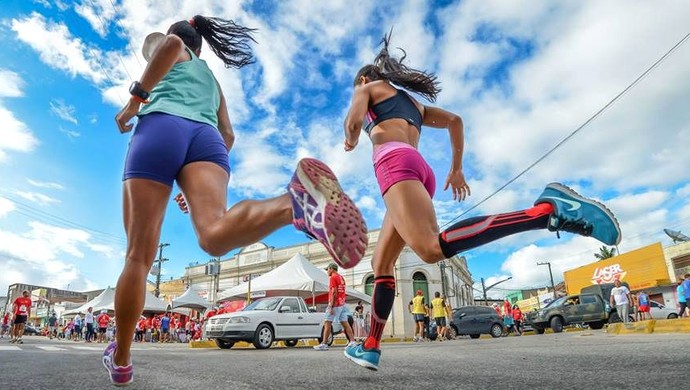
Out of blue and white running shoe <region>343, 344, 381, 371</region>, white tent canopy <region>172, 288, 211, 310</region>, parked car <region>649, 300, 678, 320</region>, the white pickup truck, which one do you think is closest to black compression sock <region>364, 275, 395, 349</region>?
blue and white running shoe <region>343, 344, 381, 371</region>

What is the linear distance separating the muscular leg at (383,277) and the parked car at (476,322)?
49.9 ft

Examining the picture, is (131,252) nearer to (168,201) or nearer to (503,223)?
(168,201)

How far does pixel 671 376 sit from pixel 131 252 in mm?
2478

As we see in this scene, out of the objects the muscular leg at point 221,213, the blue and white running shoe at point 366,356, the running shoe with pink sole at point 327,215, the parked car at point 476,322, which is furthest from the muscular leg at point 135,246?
the parked car at point 476,322

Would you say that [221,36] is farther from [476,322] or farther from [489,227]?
[476,322]

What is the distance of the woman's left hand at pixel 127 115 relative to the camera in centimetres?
192

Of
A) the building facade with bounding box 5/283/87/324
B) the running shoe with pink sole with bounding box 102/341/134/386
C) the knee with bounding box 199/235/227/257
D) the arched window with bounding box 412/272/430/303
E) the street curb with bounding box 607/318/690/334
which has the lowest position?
the street curb with bounding box 607/318/690/334

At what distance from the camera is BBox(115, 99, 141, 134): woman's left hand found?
75.6 inches

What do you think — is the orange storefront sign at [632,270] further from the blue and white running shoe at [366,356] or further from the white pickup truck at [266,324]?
the blue and white running shoe at [366,356]

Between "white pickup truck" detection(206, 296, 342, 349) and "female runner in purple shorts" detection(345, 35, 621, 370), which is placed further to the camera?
"white pickup truck" detection(206, 296, 342, 349)

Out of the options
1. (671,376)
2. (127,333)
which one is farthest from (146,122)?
(671,376)

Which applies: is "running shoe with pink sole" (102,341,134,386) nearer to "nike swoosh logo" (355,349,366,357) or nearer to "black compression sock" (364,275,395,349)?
"nike swoosh logo" (355,349,366,357)

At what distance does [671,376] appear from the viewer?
6.36ft

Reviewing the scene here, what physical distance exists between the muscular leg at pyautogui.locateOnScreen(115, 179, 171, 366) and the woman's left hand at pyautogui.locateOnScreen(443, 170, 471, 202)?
6.19ft
